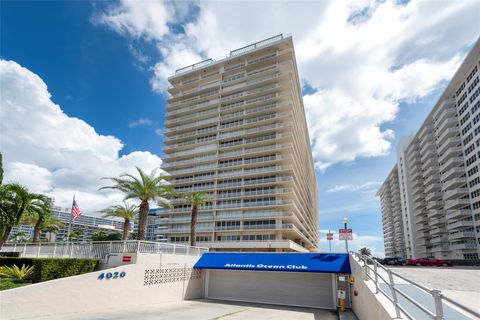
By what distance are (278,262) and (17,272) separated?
18.3 metres

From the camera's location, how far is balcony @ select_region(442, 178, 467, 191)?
76000 mm

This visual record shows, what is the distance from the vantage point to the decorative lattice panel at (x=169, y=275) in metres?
22.3

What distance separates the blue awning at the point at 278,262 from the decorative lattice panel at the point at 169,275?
3.01ft

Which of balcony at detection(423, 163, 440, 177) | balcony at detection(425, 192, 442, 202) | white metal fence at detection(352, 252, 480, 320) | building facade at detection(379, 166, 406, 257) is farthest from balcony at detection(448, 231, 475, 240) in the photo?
white metal fence at detection(352, 252, 480, 320)

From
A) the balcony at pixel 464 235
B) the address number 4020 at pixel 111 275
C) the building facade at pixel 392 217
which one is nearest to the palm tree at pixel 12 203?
the address number 4020 at pixel 111 275

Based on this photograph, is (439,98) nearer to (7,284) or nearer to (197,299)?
(197,299)

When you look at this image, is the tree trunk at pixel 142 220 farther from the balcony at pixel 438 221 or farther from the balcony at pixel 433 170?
the balcony at pixel 433 170

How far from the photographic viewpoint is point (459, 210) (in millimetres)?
75500

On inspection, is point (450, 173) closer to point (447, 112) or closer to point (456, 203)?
point (456, 203)

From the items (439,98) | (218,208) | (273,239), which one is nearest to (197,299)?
(273,239)

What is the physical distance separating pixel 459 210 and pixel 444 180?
11.9 m

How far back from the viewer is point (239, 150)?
7125 centimetres

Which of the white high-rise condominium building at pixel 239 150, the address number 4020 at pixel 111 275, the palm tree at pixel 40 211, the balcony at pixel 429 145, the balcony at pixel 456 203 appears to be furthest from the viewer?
the balcony at pixel 429 145

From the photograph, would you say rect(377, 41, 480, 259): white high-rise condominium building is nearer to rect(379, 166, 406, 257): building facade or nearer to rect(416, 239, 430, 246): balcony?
rect(416, 239, 430, 246): balcony
